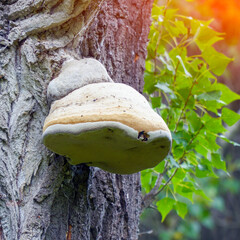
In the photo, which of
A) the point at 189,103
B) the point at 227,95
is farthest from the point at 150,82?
the point at 227,95

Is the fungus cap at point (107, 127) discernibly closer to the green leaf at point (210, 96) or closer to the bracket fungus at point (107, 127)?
the bracket fungus at point (107, 127)

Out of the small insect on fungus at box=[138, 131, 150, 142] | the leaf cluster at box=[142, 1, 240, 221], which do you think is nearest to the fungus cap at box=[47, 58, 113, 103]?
the small insect on fungus at box=[138, 131, 150, 142]

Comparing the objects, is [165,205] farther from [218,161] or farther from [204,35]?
[204,35]

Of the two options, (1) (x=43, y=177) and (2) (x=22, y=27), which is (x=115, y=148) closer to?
(1) (x=43, y=177)

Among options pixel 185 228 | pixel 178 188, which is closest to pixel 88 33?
pixel 178 188

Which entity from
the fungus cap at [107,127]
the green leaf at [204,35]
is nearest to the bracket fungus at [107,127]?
the fungus cap at [107,127]
